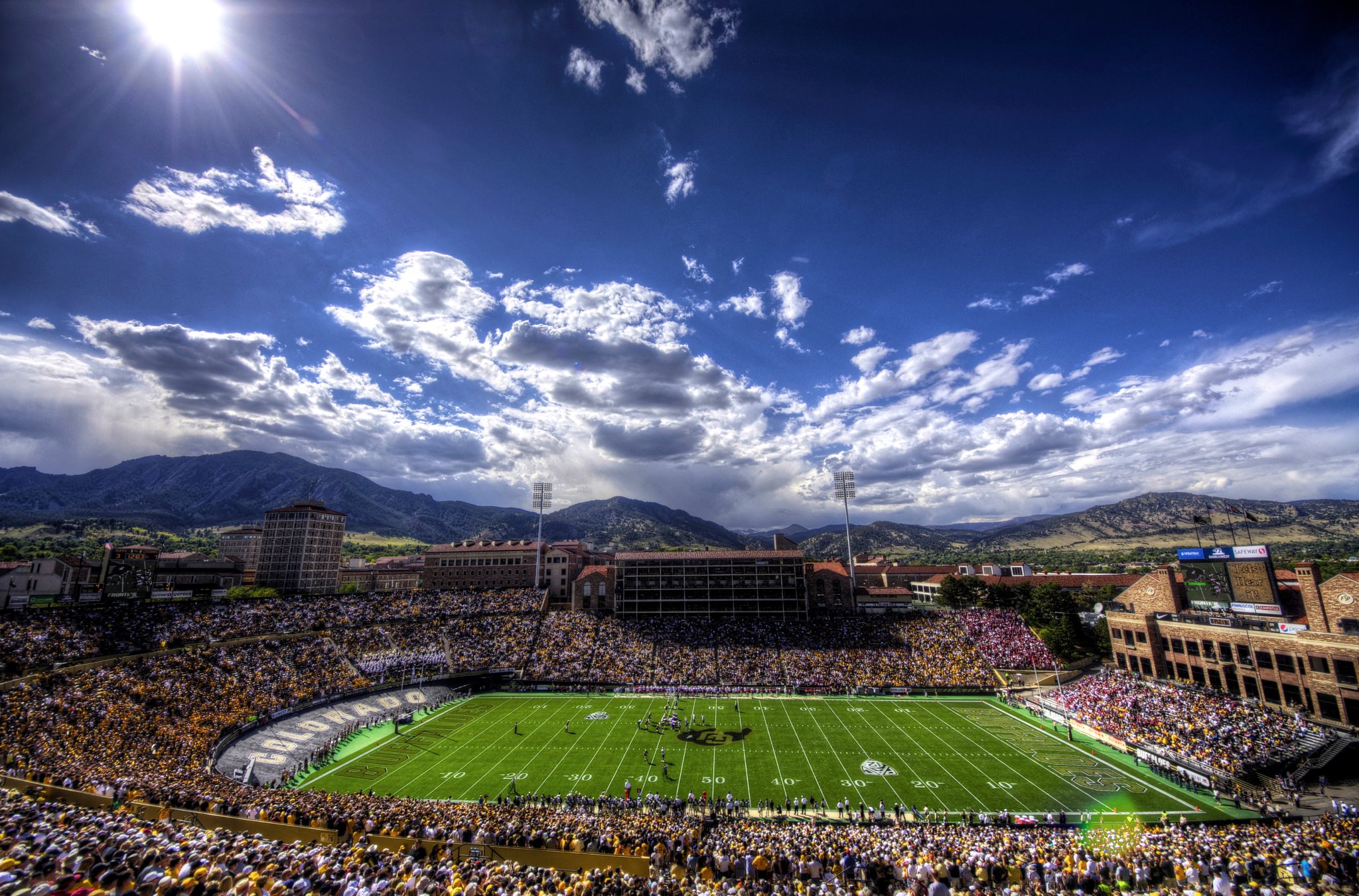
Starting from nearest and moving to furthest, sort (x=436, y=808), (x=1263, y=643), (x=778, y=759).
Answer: (x=436, y=808), (x=778, y=759), (x=1263, y=643)

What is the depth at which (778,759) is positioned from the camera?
1352 inches

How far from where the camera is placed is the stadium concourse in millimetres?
14070

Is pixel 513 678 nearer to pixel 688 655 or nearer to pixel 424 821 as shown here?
pixel 688 655

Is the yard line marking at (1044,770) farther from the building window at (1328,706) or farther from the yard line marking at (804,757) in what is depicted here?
the building window at (1328,706)

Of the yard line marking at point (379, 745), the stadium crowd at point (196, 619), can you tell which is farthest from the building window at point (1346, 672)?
the stadium crowd at point (196, 619)

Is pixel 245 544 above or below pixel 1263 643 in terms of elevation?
above

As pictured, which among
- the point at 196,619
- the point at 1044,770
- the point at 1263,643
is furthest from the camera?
the point at 196,619

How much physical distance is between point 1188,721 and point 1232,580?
16.3 m

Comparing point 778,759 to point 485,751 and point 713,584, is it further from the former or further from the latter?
point 713,584

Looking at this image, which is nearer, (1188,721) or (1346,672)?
(1346,672)

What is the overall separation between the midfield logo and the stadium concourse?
10.6 meters

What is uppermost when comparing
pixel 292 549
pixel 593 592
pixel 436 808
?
pixel 292 549

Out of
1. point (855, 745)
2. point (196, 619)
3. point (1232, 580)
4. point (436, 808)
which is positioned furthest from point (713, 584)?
point (196, 619)

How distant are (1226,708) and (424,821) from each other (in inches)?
1774
